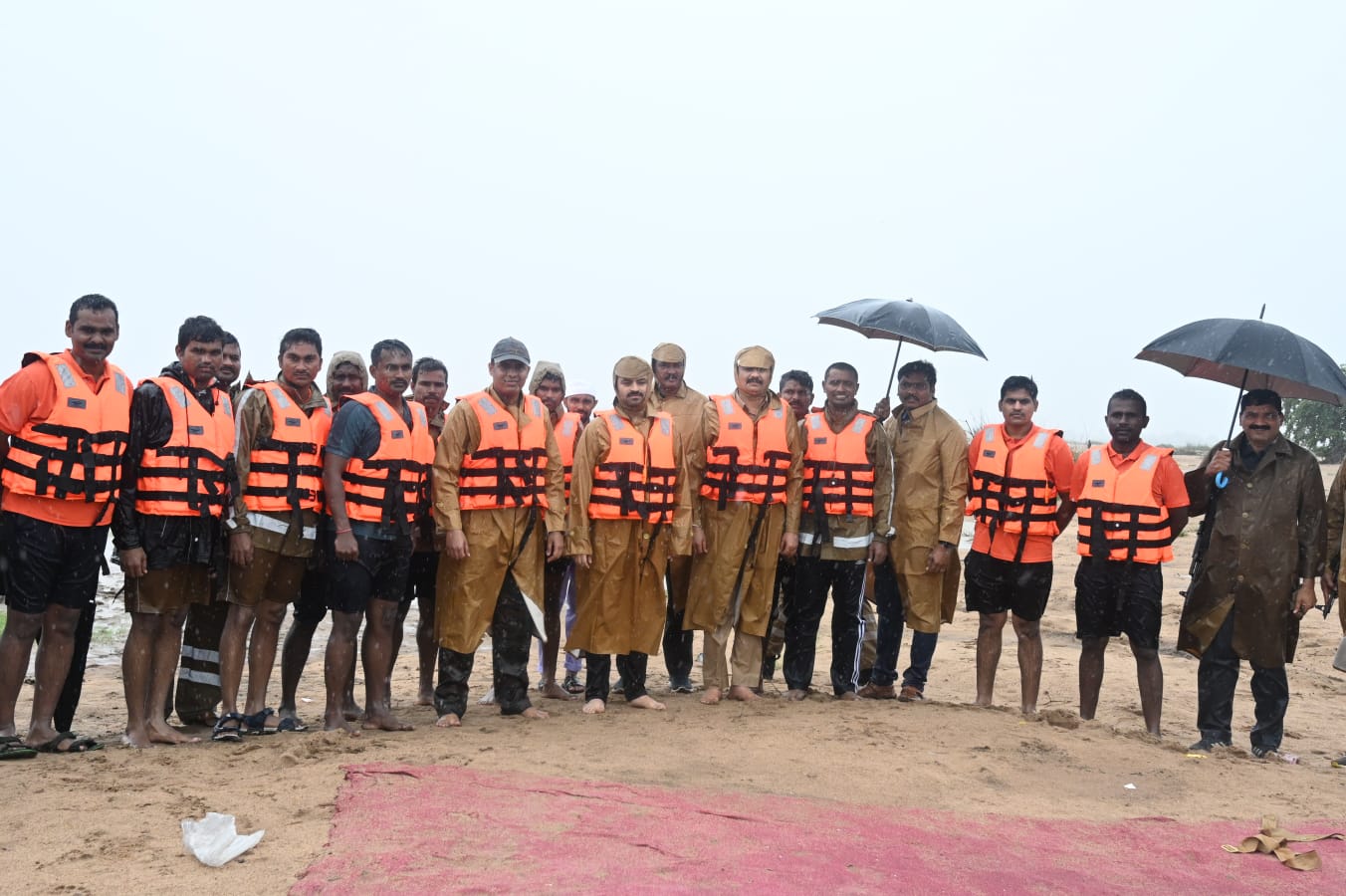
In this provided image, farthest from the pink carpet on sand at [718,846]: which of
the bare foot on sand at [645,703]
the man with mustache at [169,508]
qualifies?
the bare foot on sand at [645,703]

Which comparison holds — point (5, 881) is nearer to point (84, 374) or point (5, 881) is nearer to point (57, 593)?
point (57, 593)

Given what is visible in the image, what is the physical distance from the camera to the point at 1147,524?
7.07 m

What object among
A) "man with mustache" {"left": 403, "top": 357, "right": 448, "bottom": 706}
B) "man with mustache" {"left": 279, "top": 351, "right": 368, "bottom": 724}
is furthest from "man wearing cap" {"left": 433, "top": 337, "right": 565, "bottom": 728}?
"man with mustache" {"left": 279, "top": 351, "right": 368, "bottom": 724}

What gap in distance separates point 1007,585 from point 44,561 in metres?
5.56

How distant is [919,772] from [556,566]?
9.02 feet

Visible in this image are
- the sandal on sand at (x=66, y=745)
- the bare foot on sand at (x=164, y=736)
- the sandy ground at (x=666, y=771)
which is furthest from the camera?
the bare foot on sand at (x=164, y=736)

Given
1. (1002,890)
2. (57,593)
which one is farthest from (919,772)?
(57,593)

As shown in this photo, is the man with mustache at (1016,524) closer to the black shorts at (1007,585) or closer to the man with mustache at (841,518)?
the black shorts at (1007,585)

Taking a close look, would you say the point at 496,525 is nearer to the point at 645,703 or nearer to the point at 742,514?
Result: the point at 645,703

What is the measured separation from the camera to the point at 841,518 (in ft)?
25.0

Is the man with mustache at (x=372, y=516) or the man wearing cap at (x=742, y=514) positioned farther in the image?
the man wearing cap at (x=742, y=514)

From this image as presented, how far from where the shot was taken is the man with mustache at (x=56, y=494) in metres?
5.43

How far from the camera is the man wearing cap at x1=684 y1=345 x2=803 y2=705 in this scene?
742 cm

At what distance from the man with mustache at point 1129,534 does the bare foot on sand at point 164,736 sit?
5.28 m
